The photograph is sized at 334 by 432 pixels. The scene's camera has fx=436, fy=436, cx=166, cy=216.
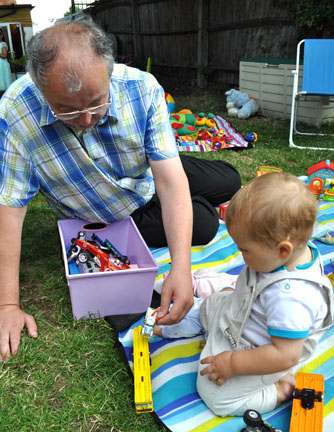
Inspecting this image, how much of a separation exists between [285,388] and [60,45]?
1247 millimetres

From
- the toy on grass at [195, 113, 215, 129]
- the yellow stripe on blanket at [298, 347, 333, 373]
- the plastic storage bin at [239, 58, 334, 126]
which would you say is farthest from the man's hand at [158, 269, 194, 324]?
the plastic storage bin at [239, 58, 334, 126]

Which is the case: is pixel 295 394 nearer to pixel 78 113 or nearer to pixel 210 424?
pixel 210 424

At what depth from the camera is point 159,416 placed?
1.31 m

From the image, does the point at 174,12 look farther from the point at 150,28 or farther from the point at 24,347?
the point at 24,347

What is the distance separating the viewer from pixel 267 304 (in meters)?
1.21

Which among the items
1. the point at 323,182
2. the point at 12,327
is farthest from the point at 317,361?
the point at 323,182

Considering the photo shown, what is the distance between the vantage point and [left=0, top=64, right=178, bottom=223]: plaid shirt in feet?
5.38

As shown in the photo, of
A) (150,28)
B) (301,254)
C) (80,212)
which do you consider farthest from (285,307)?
(150,28)

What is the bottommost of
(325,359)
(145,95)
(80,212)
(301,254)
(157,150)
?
(325,359)

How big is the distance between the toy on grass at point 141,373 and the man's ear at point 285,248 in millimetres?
581

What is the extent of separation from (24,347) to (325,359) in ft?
3.50

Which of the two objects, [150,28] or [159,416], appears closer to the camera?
[159,416]

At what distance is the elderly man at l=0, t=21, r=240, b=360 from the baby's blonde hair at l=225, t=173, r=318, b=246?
38 cm

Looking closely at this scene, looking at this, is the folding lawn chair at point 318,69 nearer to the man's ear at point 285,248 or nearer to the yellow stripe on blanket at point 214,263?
the yellow stripe on blanket at point 214,263
